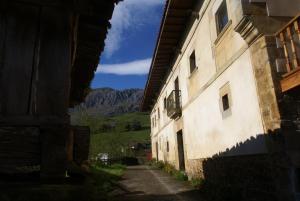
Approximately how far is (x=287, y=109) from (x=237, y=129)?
1771 mm

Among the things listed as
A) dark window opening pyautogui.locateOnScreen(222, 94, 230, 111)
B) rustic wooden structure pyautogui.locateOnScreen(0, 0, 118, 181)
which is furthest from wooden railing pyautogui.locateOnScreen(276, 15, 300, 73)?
rustic wooden structure pyautogui.locateOnScreen(0, 0, 118, 181)

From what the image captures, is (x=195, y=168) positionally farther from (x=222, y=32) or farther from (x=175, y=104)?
(x=222, y=32)

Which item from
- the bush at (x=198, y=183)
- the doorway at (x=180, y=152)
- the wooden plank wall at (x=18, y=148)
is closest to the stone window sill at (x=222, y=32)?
the bush at (x=198, y=183)

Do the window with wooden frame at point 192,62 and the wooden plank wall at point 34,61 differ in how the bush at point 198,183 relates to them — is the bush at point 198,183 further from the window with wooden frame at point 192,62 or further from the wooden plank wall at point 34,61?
the wooden plank wall at point 34,61

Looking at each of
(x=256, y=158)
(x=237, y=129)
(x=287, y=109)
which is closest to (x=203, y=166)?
(x=237, y=129)

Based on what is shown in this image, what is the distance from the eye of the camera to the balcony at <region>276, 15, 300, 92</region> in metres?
Answer: 5.41

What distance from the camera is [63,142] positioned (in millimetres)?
2516

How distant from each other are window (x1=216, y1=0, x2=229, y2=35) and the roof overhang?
2.30m

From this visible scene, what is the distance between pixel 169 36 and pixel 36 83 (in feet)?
36.7

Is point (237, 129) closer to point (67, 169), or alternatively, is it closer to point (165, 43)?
point (67, 169)

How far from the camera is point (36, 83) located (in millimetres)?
2742

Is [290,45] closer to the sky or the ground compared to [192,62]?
closer to the ground

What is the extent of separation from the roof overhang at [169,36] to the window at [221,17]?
2.30 meters

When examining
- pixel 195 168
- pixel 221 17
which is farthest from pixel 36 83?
pixel 195 168
